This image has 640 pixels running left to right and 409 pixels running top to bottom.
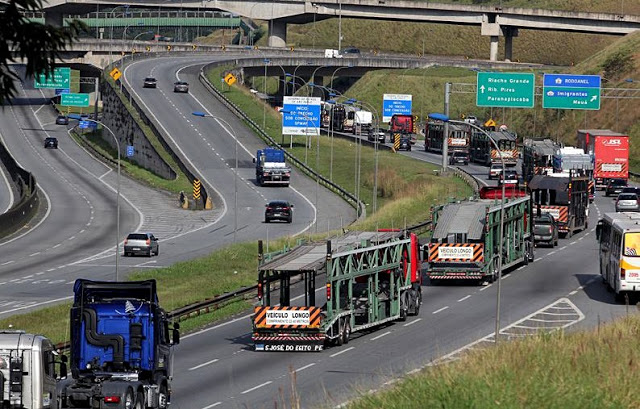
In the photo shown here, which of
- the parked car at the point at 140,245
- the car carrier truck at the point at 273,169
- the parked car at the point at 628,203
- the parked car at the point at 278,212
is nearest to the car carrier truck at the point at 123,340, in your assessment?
the parked car at the point at 140,245

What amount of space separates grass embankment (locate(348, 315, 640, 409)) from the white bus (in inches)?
964

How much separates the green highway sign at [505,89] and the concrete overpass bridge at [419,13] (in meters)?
86.8

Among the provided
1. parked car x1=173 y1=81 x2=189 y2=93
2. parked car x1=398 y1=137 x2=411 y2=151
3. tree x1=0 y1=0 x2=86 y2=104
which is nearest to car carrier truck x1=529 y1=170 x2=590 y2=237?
tree x1=0 y1=0 x2=86 y2=104

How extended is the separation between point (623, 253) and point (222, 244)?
37.7m

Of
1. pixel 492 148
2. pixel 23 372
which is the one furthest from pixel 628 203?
pixel 23 372

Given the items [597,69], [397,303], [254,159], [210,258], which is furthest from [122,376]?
[597,69]

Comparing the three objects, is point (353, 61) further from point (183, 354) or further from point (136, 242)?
point (183, 354)

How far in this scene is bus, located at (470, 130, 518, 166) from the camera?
395 feet

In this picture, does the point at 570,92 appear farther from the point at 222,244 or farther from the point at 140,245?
the point at 140,245

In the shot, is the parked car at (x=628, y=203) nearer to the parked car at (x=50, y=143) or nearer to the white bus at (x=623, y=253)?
the white bus at (x=623, y=253)

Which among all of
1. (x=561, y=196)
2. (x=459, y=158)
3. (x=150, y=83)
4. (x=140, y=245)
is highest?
(x=150, y=83)

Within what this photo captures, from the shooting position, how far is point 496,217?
55375 millimetres

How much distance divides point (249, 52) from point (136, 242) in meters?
117

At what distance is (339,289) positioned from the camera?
40.9 meters
